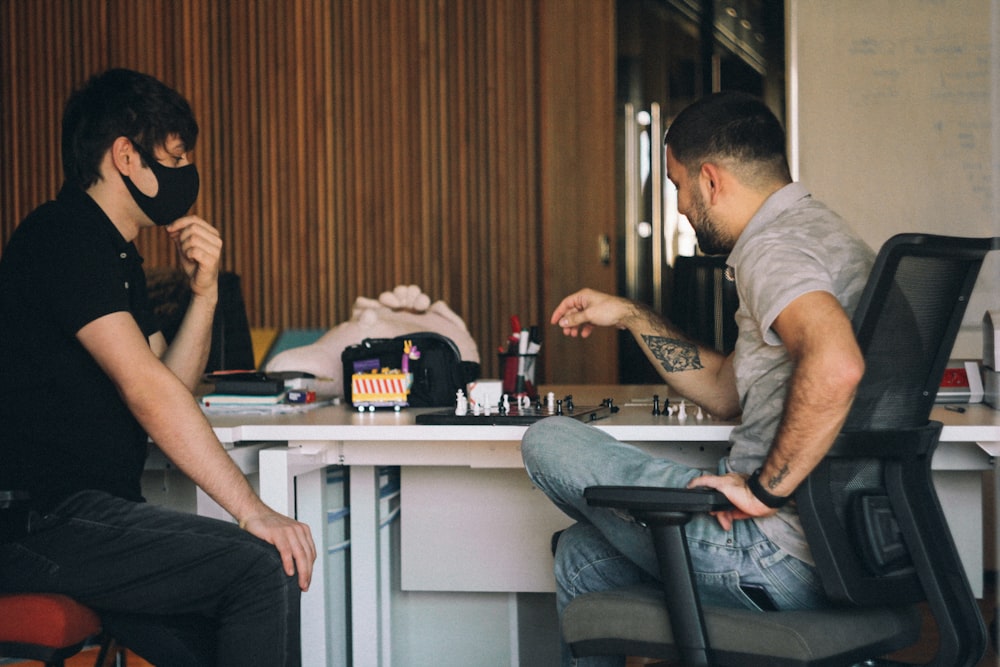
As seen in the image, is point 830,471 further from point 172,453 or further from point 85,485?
point 85,485

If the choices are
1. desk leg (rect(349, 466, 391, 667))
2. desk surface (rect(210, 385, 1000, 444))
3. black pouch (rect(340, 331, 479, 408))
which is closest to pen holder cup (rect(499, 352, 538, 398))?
black pouch (rect(340, 331, 479, 408))

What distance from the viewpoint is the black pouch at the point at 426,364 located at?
7.90 ft

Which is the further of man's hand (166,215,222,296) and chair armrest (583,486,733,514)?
man's hand (166,215,222,296)

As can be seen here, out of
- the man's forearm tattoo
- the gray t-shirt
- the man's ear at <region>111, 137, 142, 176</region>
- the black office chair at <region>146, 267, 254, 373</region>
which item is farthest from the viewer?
the black office chair at <region>146, 267, 254, 373</region>

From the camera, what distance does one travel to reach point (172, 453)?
1.71 metres

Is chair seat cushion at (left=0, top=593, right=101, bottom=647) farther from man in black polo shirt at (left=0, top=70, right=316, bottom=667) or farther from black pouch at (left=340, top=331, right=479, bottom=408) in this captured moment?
black pouch at (left=340, top=331, right=479, bottom=408)

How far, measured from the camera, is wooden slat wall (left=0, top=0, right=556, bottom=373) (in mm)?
5137

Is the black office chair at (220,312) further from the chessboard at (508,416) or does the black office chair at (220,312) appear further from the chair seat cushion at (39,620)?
the chair seat cushion at (39,620)

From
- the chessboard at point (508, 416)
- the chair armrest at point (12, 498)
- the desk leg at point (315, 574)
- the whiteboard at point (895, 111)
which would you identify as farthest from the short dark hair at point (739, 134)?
the whiteboard at point (895, 111)

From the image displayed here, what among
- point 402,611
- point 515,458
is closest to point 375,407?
point 515,458

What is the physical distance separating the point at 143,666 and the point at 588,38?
11.8ft

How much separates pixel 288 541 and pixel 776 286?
3.01ft

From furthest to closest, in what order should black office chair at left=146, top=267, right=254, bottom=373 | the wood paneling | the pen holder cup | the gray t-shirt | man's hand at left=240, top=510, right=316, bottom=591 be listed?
the wood paneling < black office chair at left=146, top=267, right=254, bottom=373 < the pen holder cup < man's hand at left=240, top=510, right=316, bottom=591 < the gray t-shirt

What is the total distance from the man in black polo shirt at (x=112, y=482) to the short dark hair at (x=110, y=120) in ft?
0.26
